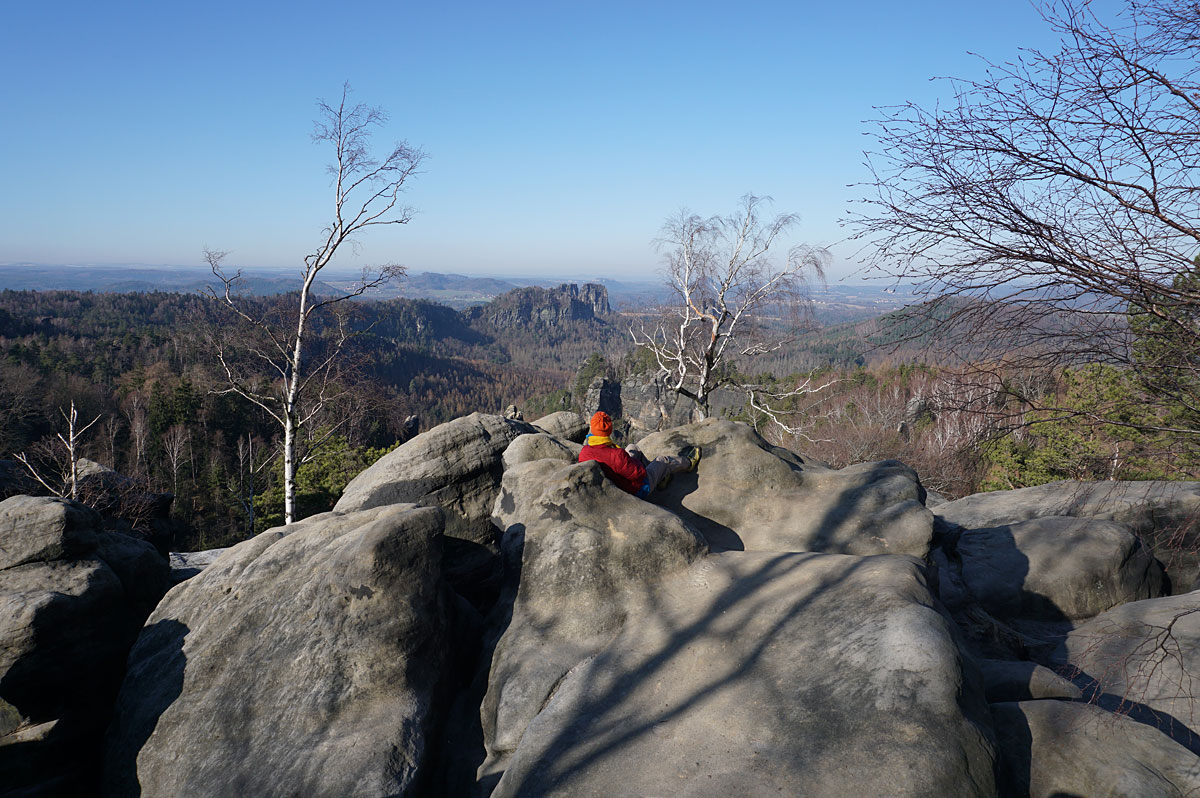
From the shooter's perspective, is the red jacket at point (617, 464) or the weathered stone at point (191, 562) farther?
the weathered stone at point (191, 562)

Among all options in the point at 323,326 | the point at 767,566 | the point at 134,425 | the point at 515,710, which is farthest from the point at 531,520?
the point at 134,425

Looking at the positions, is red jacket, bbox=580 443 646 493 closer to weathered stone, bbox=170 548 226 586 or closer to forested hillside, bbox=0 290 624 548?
weathered stone, bbox=170 548 226 586

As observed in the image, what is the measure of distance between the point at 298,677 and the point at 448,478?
5071mm

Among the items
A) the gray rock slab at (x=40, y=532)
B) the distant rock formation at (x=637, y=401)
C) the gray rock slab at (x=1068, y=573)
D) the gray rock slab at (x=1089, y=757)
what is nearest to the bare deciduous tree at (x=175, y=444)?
the gray rock slab at (x=40, y=532)

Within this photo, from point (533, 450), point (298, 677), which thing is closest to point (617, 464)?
point (533, 450)

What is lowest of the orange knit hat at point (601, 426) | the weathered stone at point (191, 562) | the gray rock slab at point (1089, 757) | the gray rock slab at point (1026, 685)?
the weathered stone at point (191, 562)

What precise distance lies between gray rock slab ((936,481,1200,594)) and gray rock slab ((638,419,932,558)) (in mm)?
2697

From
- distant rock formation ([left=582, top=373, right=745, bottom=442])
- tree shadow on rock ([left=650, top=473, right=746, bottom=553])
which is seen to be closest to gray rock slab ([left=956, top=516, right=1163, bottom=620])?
tree shadow on rock ([left=650, top=473, right=746, bottom=553])

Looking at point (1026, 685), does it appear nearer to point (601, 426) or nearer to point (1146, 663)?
point (1146, 663)

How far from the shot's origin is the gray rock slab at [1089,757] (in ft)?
15.4

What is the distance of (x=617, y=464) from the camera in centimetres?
919

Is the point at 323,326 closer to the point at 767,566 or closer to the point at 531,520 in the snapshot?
the point at 531,520

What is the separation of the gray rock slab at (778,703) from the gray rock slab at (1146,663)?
1.36 meters

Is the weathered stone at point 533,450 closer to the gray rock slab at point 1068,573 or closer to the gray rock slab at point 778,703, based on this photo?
the gray rock slab at point 778,703
